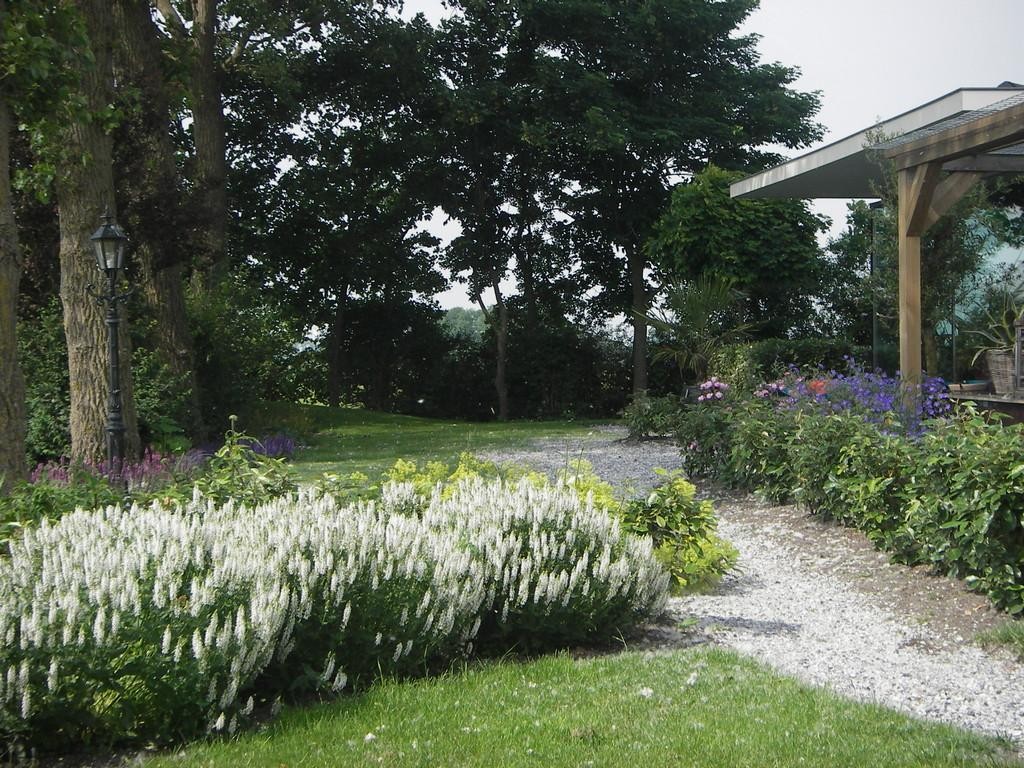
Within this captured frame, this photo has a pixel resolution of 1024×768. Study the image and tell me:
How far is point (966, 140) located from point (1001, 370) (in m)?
3.76

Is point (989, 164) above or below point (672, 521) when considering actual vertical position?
above

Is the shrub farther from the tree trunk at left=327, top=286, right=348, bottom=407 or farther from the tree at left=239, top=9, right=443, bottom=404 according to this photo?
the tree trunk at left=327, top=286, right=348, bottom=407

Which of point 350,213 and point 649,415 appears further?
point 350,213

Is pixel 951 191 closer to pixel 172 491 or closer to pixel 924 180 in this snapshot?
pixel 924 180

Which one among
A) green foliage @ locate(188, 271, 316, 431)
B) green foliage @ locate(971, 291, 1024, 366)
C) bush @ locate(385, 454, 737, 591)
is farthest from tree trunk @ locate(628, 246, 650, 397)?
bush @ locate(385, 454, 737, 591)

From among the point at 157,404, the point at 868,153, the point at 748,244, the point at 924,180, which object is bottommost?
the point at 157,404

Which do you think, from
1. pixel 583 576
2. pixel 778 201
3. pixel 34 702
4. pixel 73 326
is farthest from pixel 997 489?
pixel 778 201

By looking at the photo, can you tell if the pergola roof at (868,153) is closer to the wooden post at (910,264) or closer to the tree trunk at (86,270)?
the wooden post at (910,264)

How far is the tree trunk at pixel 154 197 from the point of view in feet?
44.1

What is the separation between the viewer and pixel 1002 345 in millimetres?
12273

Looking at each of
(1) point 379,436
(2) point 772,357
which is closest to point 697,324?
(2) point 772,357

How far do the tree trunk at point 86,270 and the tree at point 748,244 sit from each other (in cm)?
1059

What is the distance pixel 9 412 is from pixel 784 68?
847 inches

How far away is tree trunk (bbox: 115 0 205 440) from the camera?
13430mm
